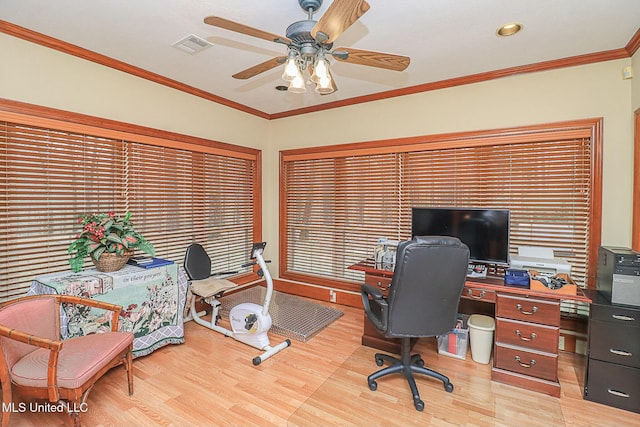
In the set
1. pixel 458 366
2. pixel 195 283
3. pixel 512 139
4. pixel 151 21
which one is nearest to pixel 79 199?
pixel 195 283

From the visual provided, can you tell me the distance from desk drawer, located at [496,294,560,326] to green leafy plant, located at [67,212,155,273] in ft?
10.1

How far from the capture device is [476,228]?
285 cm

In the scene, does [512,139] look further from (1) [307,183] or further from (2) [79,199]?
(2) [79,199]

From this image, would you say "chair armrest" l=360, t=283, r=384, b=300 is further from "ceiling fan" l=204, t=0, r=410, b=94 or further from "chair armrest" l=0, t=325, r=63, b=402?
"chair armrest" l=0, t=325, r=63, b=402

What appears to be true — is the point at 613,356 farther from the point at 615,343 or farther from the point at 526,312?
the point at 526,312

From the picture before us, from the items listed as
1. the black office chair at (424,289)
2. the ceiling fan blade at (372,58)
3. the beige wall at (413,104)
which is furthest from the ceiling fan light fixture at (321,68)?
the beige wall at (413,104)

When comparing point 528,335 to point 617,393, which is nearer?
point 617,393

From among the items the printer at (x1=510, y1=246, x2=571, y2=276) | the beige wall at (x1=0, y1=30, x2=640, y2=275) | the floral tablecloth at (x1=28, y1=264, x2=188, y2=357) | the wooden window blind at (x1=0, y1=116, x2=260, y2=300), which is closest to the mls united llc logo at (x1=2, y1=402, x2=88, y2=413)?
the floral tablecloth at (x1=28, y1=264, x2=188, y2=357)

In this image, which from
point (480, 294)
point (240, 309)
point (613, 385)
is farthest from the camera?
point (240, 309)

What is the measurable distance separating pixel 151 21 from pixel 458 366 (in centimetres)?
374

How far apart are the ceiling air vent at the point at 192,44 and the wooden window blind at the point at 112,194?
110 cm

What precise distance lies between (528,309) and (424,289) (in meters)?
0.92

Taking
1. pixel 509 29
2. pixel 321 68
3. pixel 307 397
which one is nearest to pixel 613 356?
pixel 307 397

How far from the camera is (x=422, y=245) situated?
80.3 inches
